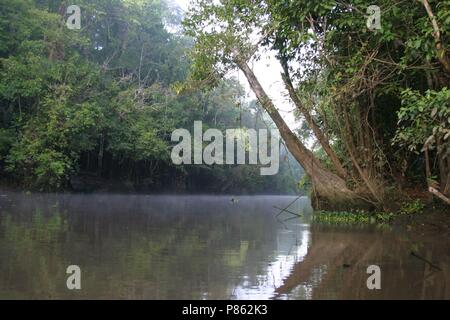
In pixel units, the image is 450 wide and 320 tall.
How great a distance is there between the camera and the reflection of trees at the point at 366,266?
5.00 m

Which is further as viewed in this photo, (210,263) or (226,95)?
(226,95)

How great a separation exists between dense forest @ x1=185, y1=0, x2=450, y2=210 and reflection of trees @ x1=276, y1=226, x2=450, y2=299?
285 centimetres

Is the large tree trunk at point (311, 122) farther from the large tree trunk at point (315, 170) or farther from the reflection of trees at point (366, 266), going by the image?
the reflection of trees at point (366, 266)

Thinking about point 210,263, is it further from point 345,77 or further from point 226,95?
point 226,95

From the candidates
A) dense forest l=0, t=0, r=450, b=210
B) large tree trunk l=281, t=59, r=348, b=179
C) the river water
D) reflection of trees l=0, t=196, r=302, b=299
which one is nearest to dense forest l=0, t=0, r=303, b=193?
dense forest l=0, t=0, r=450, b=210

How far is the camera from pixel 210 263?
21.1 feet

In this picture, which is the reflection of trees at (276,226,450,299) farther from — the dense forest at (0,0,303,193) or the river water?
the dense forest at (0,0,303,193)

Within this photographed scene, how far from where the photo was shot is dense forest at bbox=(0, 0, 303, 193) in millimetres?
24875

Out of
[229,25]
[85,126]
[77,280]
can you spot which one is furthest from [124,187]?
[77,280]

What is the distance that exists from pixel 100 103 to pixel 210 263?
25280 mm

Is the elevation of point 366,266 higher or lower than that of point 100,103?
lower

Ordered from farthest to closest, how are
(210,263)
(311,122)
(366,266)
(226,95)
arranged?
(226,95) → (311,122) → (366,266) → (210,263)

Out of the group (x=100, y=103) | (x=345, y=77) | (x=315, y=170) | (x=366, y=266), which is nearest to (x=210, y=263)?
(x=366, y=266)
